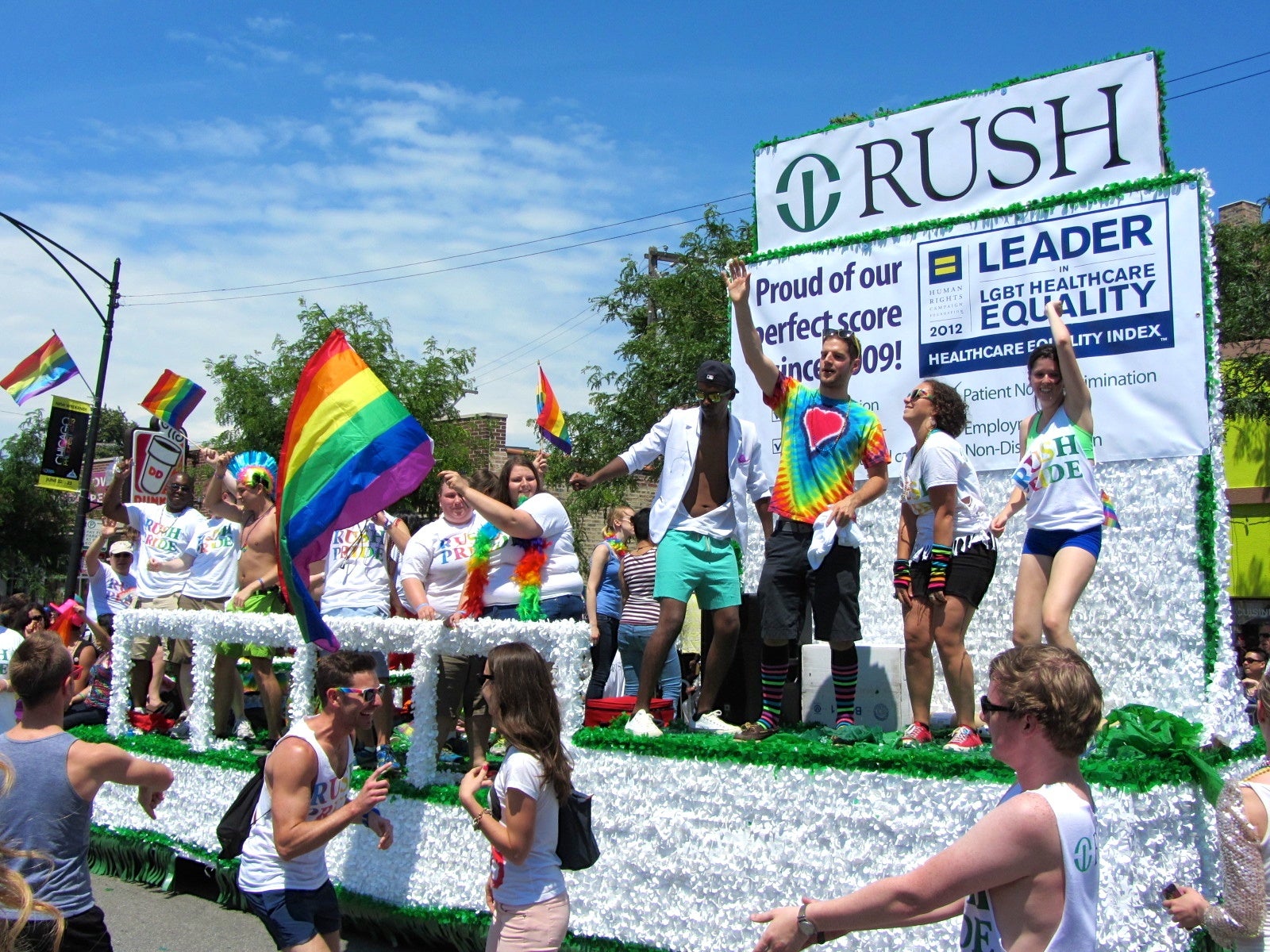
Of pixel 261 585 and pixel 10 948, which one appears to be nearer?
pixel 10 948

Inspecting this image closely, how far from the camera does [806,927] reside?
2.29 metres

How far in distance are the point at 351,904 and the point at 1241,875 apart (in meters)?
4.46

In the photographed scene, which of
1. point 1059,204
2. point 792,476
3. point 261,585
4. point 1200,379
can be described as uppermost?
point 1059,204

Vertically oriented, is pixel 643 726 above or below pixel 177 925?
above

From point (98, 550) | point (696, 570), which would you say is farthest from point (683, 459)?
point (98, 550)

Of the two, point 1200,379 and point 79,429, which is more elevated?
point 79,429

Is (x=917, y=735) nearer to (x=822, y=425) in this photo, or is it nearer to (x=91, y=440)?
(x=822, y=425)

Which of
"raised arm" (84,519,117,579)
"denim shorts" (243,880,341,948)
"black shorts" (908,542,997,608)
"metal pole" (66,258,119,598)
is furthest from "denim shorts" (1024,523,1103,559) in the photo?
"metal pole" (66,258,119,598)

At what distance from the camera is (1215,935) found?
108 inches

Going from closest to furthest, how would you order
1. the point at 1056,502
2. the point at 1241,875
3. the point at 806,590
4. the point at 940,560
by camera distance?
the point at 1241,875, the point at 1056,502, the point at 940,560, the point at 806,590

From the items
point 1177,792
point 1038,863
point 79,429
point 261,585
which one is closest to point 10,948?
point 1038,863

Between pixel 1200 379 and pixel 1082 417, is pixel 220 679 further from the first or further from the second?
pixel 1200 379

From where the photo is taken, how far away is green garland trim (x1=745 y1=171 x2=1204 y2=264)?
574 centimetres

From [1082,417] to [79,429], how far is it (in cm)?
1578
